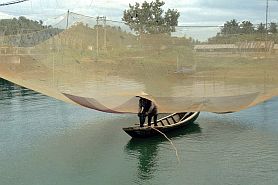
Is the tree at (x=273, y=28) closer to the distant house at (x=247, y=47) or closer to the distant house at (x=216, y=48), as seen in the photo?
the distant house at (x=247, y=47)

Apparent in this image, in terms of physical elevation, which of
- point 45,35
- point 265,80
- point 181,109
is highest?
point 45,35

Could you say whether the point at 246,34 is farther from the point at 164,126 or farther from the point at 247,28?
the point at 164,126

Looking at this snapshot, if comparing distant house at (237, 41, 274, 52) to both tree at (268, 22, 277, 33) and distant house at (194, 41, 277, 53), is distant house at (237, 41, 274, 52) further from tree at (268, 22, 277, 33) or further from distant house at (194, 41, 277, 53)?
tree at (268, 22, 277, 33)

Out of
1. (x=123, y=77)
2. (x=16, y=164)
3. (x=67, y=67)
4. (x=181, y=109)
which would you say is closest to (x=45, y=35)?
(x=67, y=67)

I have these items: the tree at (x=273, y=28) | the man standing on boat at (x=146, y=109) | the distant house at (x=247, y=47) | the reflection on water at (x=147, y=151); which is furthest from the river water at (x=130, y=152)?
the tree at (x=273, y=28)

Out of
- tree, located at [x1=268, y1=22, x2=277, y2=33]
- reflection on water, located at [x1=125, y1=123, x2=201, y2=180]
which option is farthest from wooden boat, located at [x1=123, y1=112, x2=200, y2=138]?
tree, located at [x1=268, y1=22, x2=277, y2=33]

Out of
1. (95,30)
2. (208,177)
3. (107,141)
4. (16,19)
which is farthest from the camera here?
(16,19)

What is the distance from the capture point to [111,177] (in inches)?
255

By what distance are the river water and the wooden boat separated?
187 mm

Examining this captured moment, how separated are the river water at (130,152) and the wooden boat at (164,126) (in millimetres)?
187

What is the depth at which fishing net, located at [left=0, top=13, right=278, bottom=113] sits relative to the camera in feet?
24.8

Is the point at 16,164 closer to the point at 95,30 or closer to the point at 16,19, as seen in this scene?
the point at 95,30

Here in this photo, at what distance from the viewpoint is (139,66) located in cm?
784

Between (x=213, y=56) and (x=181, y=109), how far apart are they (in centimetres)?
117
